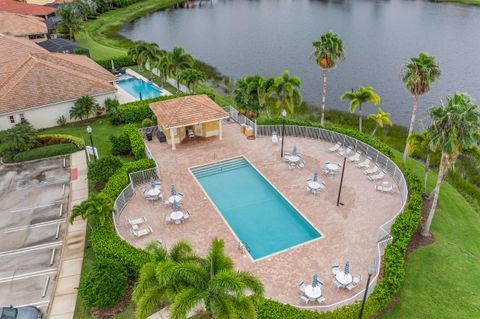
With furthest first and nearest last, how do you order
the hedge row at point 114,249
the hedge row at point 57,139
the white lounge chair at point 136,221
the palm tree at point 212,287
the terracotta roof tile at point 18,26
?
the terracotta roof tile at point 18,26
the hedge row at point 57,139
the white lounge chair at point 136,221
the hedge row at point 114,249
the palm tree at point 212,287

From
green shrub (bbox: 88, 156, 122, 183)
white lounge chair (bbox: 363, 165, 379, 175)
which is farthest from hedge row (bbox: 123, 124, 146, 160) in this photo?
white lounge chair (bbox: 363, 165, 379, 175)

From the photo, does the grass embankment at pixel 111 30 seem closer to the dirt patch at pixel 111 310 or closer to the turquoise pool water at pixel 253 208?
the turquoise pool water at pixel 253 208

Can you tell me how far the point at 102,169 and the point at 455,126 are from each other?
21913mm

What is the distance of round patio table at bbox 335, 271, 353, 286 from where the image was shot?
17.7m

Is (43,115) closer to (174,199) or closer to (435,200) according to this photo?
(174,199)

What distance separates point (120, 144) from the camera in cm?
3128

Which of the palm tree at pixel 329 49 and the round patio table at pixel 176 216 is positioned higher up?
the palm tree at pixel 329 49

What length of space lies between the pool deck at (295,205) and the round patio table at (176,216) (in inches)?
17.8

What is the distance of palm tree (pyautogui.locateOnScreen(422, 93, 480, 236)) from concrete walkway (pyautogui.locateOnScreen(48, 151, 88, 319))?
65.5 ft

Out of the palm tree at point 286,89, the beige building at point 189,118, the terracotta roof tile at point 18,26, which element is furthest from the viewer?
the terracotta roof tile at point 18,26

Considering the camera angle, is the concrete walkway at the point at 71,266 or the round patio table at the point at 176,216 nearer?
the concrete walkway at the point at 71,266

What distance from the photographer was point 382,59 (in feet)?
194

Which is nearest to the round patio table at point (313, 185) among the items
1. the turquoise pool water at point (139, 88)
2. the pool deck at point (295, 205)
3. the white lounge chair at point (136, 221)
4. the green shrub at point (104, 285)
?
the pool deck at point (295, 205)

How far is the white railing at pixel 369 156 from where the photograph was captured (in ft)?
57.4
